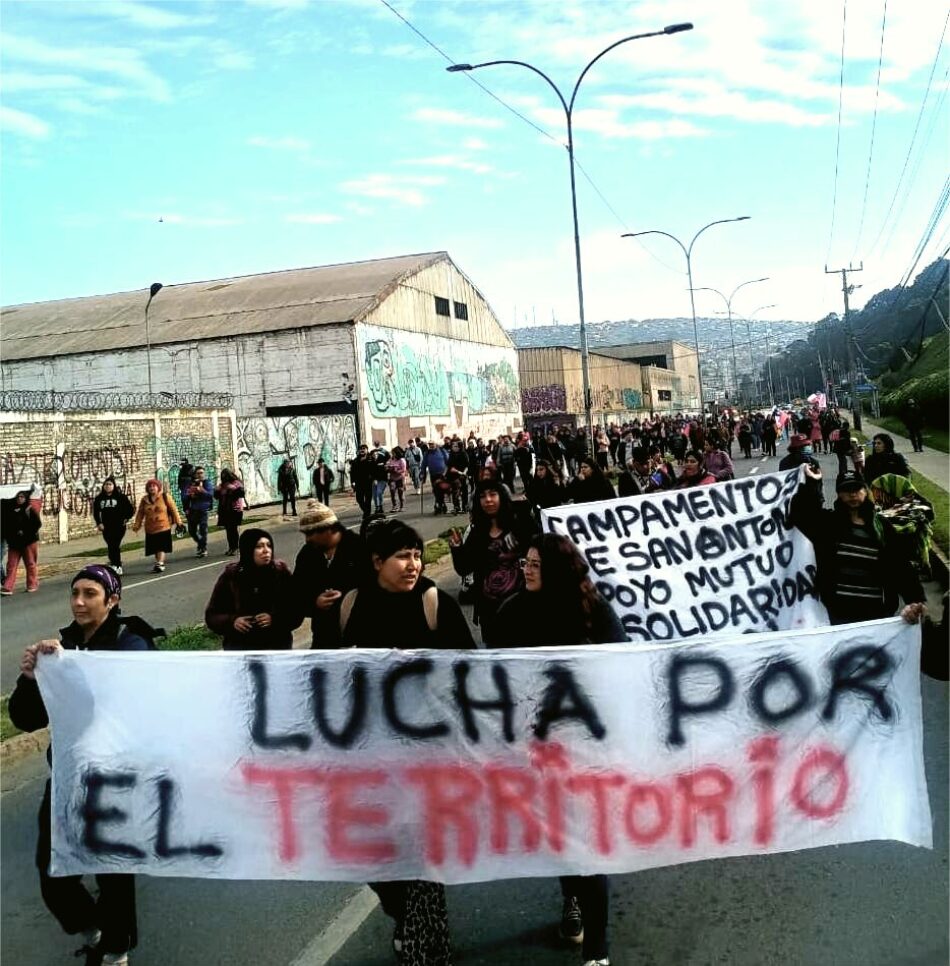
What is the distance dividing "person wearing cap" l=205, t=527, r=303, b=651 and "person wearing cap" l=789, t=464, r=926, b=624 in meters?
3.05

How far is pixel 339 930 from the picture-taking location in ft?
12.8

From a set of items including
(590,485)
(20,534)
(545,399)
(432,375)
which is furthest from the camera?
(545,399)

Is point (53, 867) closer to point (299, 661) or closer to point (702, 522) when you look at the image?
point (299, 661)

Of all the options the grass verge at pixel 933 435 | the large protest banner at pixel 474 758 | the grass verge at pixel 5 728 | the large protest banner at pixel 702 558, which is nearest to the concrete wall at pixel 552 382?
the grass verge at pixel 933 435

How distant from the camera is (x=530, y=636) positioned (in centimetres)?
384

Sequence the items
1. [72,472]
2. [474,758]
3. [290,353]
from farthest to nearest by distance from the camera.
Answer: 1. [290,353]
2. [72,472]
3. [474,758]

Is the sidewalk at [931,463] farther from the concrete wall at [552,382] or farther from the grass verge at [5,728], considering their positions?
the concrete wall at [552,382]

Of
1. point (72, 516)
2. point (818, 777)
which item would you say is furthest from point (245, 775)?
point (72, 516)

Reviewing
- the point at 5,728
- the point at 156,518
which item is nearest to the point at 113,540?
the point at 156,518

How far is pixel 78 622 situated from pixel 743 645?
2.58 metres

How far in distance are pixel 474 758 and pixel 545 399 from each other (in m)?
68.5

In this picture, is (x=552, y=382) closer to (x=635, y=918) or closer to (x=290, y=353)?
(x=290, y=353)

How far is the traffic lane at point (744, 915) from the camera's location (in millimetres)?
3527

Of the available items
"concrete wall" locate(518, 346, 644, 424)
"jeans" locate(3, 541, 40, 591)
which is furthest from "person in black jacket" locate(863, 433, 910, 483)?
"concrete wall" locate(518, 346, 644, 424)
